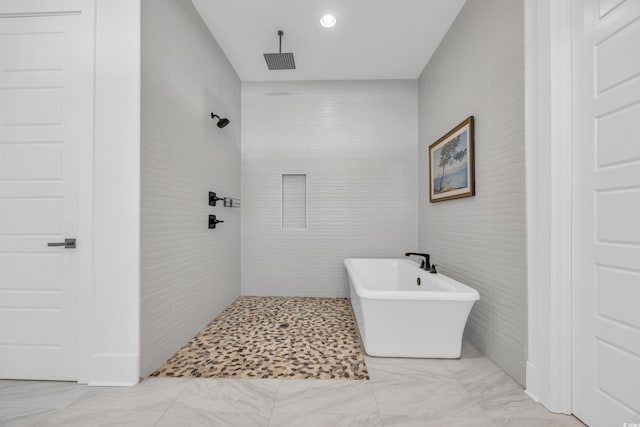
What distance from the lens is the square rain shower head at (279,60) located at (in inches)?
110

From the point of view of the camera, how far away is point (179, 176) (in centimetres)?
229

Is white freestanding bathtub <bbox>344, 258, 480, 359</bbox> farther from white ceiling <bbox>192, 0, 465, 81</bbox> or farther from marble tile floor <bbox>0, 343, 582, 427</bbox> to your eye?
white ceiling <bbox>192, 0, 465, 81</bbox>

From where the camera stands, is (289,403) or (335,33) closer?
(289,403)

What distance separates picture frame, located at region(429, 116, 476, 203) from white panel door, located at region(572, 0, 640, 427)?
2.96ft

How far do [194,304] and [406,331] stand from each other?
170 cm

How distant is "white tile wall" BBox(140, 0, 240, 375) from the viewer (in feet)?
6.24

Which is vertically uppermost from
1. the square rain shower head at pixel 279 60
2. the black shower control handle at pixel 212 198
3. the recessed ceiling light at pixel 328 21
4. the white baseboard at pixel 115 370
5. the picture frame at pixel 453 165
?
the recessed ceiling light at pixel 328 21

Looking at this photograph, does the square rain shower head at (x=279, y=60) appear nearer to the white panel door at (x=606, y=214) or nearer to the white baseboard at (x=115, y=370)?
the white panel door at (x=606, y=214)

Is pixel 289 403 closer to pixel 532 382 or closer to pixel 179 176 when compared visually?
pixel 532 382

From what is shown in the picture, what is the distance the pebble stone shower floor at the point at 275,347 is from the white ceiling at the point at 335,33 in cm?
277

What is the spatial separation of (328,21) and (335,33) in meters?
0.21

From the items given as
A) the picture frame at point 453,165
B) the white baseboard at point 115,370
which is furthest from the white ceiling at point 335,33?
the white baseboard at point 115,370

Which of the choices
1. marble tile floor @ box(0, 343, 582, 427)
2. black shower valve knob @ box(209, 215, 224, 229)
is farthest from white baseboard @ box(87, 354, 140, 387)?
black shower valve knob @ box(209, 215, 224, 229)

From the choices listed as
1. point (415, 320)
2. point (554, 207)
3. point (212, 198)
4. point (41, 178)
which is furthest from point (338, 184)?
point (41, 178)
